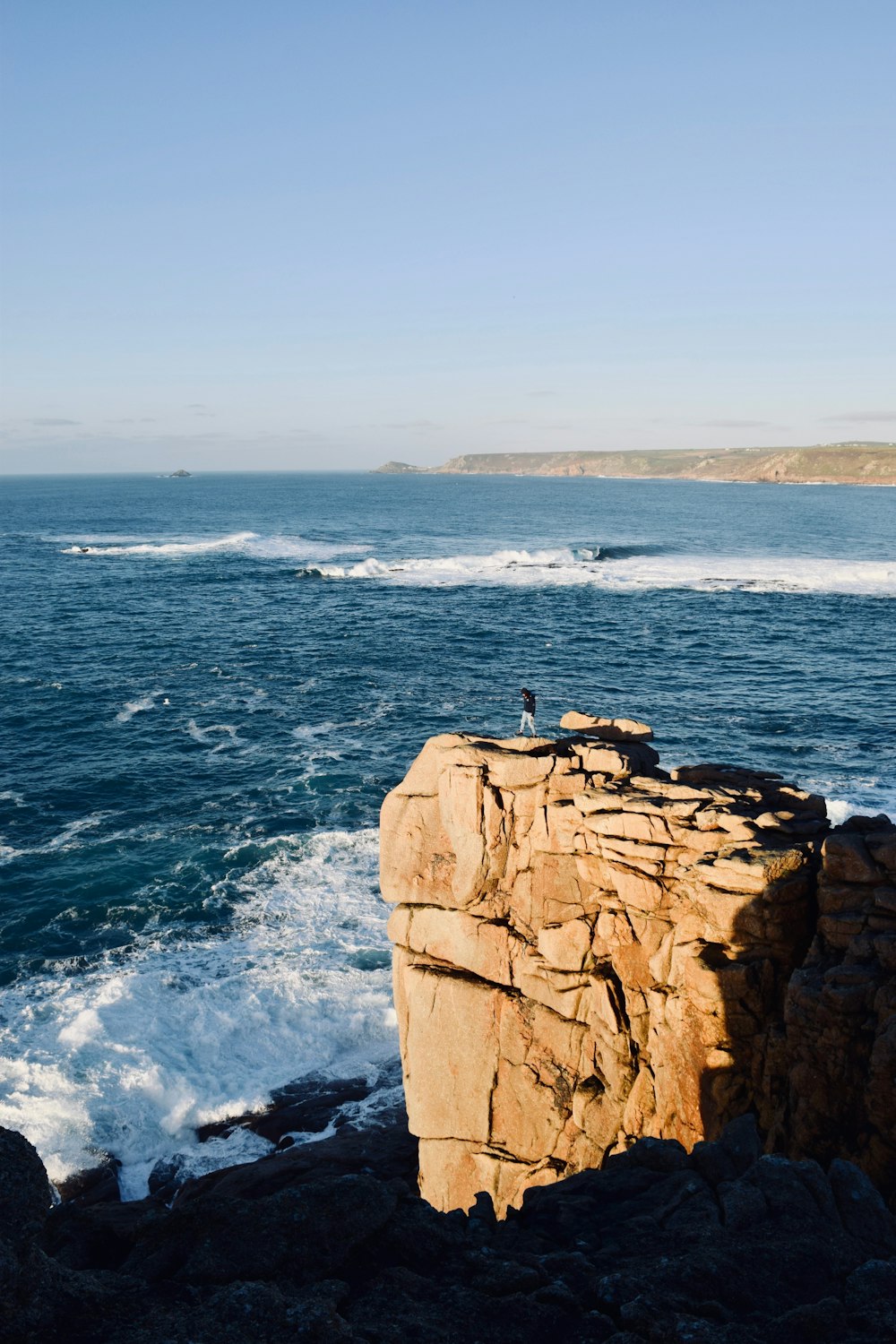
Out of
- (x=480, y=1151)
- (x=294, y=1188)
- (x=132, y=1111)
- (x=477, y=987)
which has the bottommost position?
(x=132, y=1111)

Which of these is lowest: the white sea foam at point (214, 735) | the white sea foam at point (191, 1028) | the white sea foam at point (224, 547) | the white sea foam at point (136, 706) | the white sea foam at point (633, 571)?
the white sea foam at point (191, 1028)

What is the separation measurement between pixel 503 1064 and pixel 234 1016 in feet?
44.3

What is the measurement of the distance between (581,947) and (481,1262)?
926cm

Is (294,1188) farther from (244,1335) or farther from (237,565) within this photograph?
(237,565)

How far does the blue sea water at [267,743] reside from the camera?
1189 inches

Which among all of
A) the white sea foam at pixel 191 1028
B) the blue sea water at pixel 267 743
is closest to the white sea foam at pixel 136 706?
the blue sea water at pixel 267 743

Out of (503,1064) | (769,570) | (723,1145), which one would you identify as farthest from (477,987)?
(769,570)

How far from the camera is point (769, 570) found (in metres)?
114

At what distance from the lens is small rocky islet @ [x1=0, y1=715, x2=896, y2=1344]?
11102 mm

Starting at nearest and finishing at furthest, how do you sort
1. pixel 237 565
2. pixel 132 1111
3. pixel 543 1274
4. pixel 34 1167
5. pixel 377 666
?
pixel 34 1167, pixel 543 1274, pixel 132 1111, pixel 377 666, pixel 237 565

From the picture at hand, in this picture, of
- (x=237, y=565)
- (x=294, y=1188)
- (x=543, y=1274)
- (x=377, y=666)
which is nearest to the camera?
(x=543, y=1274)

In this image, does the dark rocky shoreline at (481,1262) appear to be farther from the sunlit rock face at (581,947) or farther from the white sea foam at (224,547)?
the white sea foam at (224,547)

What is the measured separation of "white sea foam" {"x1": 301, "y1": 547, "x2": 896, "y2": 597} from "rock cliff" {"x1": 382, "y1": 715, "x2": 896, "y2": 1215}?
84.2 meters

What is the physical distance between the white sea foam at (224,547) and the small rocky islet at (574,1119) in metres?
111
